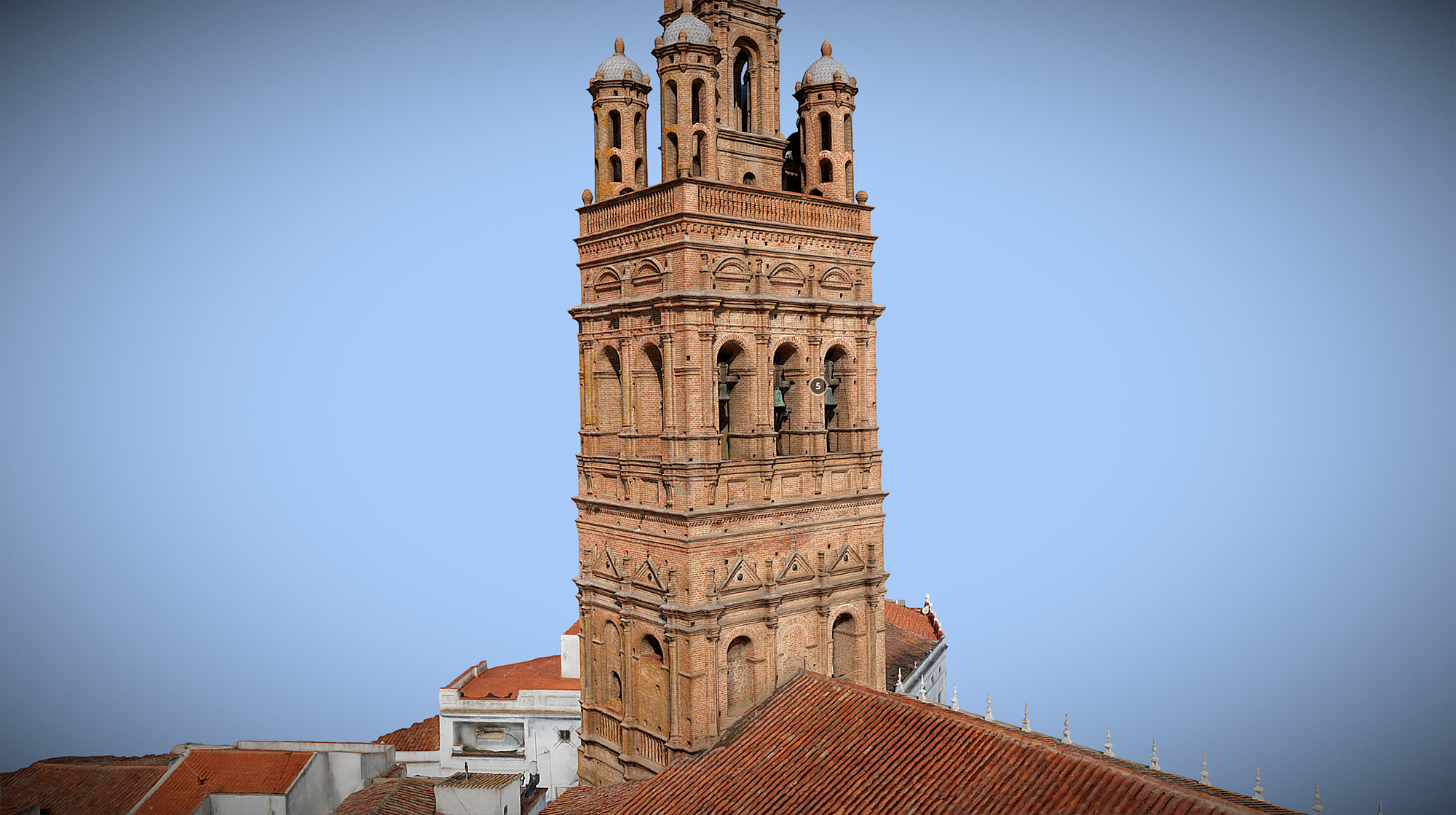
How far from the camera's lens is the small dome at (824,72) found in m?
23.0

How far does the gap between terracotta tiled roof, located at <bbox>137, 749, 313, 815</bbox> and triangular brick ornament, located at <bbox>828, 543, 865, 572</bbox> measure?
16.8 m

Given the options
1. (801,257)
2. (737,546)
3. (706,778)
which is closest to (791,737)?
(706,778)

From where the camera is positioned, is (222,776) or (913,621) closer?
(222,776)

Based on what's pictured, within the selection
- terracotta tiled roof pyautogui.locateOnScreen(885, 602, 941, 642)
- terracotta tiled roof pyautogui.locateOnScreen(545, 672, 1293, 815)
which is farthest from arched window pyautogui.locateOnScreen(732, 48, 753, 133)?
terracotta tiled roof pyautogui.locateOnScreen(885, 602, 941, 642)

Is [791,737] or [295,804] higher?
[791,737]

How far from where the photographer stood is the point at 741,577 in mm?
20812

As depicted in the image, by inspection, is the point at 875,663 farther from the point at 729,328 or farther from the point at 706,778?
the point at 729,328

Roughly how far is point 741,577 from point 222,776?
58.9ft

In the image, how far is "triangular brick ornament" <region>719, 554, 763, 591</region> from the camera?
20.6 meters

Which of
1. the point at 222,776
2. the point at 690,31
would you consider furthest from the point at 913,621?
the point at 690,31

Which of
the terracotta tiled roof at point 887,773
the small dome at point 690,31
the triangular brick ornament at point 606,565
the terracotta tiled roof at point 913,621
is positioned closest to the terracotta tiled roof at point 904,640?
the terracotta tiled roof at point 913,621

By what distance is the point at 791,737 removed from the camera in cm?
1881

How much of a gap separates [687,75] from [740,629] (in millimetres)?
11836

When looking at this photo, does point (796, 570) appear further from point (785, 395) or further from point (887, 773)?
point (887, 773)
